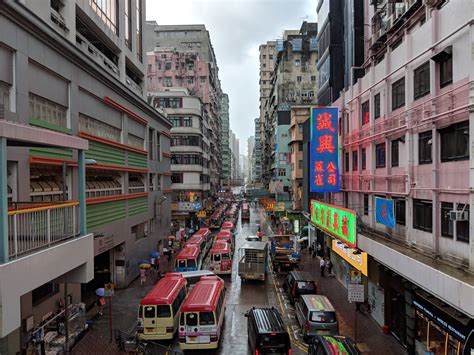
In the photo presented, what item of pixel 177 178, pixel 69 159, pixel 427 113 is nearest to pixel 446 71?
pixel 427 113

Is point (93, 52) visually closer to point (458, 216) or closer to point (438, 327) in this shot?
point (458, 216)

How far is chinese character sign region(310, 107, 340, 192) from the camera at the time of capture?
24797 millimetres

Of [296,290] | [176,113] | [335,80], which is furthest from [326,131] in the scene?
[176,113]

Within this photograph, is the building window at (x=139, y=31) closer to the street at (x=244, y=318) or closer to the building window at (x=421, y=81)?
the street at (x=244, y=318)

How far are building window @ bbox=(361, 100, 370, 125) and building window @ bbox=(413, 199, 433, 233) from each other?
283 inches

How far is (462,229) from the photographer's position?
1220cm

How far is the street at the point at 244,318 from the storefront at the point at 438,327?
2.10 metres

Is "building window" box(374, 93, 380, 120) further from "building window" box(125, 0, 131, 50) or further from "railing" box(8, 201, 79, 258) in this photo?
"building window" box(125, 0, 131, 50)

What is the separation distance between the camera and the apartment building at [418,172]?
11.7m

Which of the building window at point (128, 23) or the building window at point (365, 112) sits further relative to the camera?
the building window at point (128, 23)

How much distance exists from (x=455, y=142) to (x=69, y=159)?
14.9 metres

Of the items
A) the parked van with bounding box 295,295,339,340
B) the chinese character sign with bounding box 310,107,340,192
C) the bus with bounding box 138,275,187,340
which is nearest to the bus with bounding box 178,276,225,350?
the bus with bounding box 138,275,187,340

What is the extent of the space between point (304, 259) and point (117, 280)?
1709cm

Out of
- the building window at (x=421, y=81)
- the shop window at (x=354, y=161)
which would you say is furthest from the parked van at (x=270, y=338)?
the shop window at (x=354, y=161)
